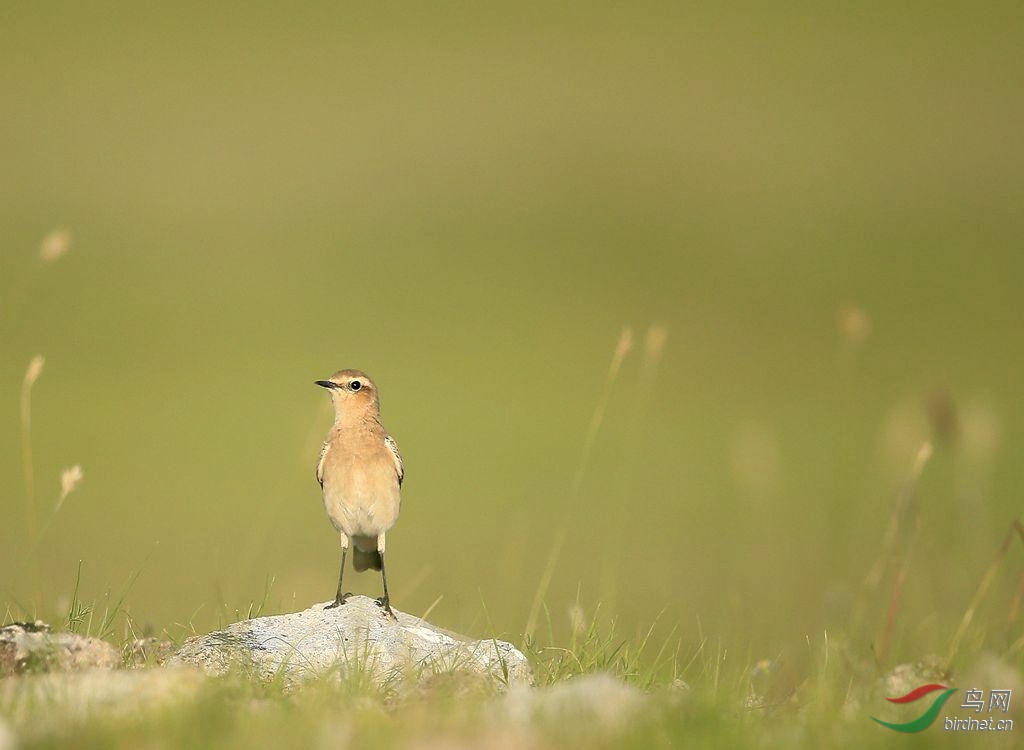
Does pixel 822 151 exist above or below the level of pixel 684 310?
above

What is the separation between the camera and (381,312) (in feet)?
147

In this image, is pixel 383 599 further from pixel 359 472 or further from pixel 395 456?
pixel 395 456

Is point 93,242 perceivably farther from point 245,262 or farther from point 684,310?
point 684,310

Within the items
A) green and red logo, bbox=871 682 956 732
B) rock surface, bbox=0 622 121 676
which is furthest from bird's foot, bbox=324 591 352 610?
green and red logo, bbox=871 682 956 732

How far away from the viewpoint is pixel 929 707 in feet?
17.5

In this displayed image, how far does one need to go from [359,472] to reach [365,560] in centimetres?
93

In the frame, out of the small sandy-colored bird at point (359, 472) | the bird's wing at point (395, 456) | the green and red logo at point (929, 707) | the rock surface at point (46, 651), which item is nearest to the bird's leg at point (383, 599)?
the small sandy-colored bird at point (359, 472)

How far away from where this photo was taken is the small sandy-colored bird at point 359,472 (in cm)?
757

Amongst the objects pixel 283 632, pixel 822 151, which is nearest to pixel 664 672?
pixel 283 632

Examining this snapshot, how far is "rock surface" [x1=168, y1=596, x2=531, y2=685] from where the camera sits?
19.2 ft

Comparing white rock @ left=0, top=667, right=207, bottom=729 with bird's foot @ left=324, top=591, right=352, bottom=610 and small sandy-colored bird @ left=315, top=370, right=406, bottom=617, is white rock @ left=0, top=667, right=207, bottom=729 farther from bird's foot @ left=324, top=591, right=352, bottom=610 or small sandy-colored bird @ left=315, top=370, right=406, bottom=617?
small sandy-colored bird @ left=315, top=370, right=406, bottom=617

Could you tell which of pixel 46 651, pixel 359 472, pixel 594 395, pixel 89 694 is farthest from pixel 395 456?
pixel 594 395

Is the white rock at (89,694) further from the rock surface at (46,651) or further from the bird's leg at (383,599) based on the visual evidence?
the bird's leg at (383,599)

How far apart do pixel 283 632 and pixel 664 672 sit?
1785 mm
